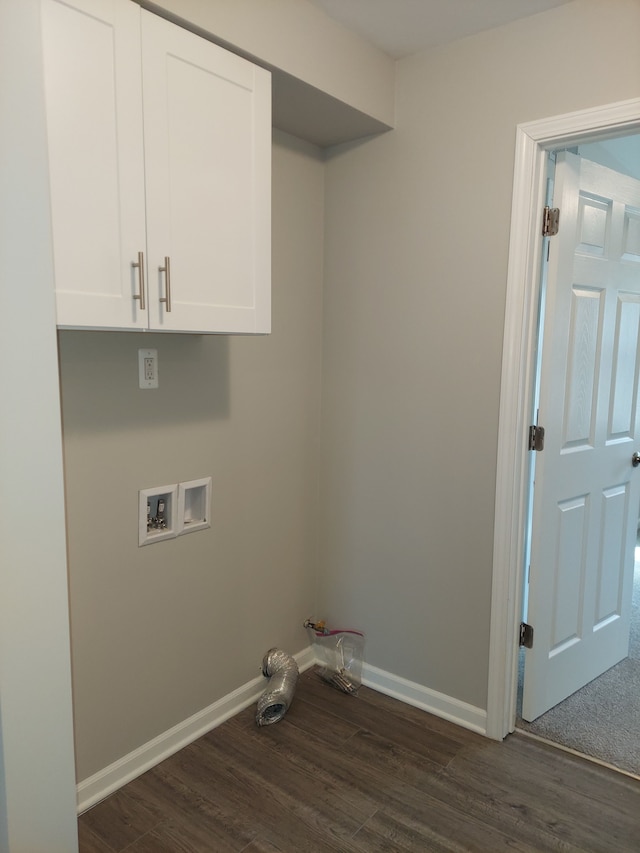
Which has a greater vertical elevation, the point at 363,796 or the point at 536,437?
the point at 536,437

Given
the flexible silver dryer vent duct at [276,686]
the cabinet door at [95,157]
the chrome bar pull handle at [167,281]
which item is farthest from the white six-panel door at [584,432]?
the cabinet door at [95,157]

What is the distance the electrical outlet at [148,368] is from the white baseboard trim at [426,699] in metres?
1.56

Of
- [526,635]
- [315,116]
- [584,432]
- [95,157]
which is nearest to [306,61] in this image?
[315,116]

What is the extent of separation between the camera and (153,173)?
1.62 metres

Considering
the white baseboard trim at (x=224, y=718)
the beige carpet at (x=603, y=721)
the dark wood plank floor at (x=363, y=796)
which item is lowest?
the dark wood plank floor at (x=363, y=796)

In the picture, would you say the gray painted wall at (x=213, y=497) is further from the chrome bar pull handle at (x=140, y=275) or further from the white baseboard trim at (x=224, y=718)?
the chrome bar pull handle at (x=140, y=275)

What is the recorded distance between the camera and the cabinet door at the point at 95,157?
4.67 ft

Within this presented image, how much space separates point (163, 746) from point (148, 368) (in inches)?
52.2

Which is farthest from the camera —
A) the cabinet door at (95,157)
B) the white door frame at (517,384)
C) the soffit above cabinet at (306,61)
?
the white door frame at (517,384)

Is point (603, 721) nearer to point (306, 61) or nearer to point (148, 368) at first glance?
point (148, 368)

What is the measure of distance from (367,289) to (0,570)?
67.8 inches

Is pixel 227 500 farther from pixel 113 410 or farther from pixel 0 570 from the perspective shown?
pixel 0 570

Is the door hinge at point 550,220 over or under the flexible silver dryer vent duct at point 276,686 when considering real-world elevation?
over

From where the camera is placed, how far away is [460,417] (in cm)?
233
